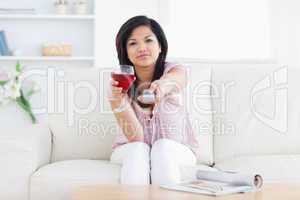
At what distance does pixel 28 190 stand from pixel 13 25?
2.78 m

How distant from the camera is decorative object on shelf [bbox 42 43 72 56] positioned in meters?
4.75

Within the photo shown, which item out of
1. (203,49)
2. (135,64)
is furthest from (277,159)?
(203,49)

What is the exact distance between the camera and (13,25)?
484 cm

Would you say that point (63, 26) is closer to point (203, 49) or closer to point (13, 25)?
point (13, 25)

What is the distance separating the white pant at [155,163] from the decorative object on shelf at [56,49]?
2.52 m

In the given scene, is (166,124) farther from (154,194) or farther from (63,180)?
(154,194)

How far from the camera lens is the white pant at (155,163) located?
2.15 metres

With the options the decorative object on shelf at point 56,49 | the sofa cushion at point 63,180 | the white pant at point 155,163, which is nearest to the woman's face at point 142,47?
the white pant at point 155,163

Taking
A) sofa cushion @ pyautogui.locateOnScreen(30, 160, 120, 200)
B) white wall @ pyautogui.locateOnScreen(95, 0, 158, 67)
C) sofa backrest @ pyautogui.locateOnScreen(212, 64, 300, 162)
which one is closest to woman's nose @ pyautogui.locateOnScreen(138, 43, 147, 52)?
sofa backrest @ pyautogui.locateOnScreen(212, 64, 300, 162)

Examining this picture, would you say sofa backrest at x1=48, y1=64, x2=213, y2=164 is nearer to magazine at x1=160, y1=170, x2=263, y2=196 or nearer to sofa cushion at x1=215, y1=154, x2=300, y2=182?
sofa cushion at x1=215, y1=154, x2=300, y2=182

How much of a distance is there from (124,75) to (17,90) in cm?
258

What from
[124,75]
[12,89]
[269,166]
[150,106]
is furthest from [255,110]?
[12,89]

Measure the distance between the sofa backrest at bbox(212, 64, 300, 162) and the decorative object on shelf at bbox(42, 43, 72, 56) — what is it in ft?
6.89

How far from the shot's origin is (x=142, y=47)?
267 centimetres
